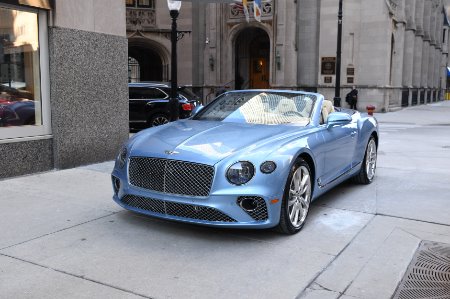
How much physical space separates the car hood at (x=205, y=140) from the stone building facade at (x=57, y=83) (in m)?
3.09

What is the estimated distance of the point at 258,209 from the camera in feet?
14.9

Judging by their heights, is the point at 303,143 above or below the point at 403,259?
above

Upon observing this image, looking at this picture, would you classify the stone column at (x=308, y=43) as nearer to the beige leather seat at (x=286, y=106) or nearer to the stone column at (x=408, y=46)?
the stone column at (x=408, y=46)

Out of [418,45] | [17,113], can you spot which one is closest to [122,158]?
[17,113]

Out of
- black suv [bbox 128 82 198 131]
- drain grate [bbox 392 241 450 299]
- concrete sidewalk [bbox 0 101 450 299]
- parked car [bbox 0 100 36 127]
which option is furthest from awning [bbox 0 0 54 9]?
black suv [bbox 128 82 198 131]

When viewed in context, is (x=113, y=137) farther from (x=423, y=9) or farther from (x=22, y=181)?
(x=423, y=9)

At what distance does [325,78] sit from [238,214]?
25.4 meters

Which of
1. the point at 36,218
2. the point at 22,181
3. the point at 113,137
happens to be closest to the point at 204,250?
the point at 36,218

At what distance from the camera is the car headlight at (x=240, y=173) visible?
4520mm

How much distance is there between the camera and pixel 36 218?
5375mm

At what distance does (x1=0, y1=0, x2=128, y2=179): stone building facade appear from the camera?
756 cm

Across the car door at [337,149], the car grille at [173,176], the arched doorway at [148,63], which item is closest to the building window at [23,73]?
the car grille at [173,176]

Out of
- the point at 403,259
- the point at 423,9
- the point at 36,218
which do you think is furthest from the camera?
the point at 423,9

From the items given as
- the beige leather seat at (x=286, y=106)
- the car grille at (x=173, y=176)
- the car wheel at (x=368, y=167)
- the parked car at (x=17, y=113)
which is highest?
the beige leather seat at (x=286, y=106)
